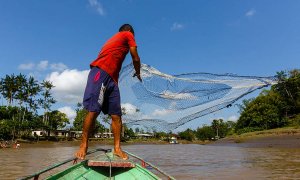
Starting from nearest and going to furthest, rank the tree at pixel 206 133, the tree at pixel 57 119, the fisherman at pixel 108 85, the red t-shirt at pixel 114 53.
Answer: the fisherman at pixel 108 85 → the red t-shirt at pixel 114 53 → the tree at pixel 57 119 → the tree at pixel 206 133

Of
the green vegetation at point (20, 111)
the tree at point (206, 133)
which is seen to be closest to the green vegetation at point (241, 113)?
the green vegetation at point (20, 111)

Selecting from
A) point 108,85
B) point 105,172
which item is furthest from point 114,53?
point 105,172

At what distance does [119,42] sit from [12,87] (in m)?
72.1

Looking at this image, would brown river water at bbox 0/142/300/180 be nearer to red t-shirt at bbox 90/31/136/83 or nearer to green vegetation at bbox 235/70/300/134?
red t-shirt at bbox 90/31/136/83

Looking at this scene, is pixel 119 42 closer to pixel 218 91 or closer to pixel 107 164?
pixel 107 164

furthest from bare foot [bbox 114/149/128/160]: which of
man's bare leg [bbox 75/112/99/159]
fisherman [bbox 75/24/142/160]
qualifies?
man's bare leg [bbox 75/112/99/159]

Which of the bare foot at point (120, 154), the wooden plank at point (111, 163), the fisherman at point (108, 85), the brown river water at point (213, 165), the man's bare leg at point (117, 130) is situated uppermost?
the fisherman at point (108, 85)

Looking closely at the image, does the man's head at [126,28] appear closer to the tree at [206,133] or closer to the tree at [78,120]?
the tree at [78,120]

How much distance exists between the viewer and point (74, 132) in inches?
3602

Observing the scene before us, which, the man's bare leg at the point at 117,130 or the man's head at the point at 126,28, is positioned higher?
the man's head at the point at 126,28

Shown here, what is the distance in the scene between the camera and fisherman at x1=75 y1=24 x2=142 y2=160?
4.82 meters

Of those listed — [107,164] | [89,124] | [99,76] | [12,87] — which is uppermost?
[12,87]

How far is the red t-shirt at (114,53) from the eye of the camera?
16.6ft

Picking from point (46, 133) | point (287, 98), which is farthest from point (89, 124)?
point (46, 133)
